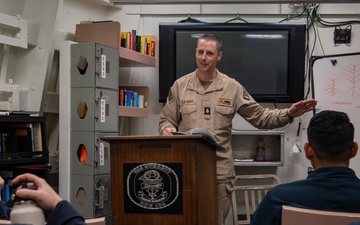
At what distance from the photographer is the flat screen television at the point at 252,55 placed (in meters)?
4.55

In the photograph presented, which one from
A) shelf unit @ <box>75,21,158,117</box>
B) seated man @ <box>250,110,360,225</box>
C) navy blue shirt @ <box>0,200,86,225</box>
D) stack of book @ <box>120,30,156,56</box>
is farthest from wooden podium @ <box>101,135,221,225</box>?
stack of book @ <box>120,30,156,56</box>

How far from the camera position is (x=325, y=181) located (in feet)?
5.01

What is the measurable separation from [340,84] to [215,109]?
2036 millimetres

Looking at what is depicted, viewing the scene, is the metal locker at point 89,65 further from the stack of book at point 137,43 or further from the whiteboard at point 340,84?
the whiteboard at point 340,84

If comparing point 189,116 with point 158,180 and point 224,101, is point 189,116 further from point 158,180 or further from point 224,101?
point 158,180

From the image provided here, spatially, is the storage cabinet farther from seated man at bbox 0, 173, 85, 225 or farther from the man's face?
seated man at bbox 0, 173, 85, 225

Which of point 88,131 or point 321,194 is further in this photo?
point 88,131

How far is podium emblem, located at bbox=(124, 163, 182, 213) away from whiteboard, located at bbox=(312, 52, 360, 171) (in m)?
2.89

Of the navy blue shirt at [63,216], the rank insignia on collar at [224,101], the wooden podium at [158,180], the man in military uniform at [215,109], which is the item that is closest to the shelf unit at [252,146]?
the man in military uniform at [215,109]

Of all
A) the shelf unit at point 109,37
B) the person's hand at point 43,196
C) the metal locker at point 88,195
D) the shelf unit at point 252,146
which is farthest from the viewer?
the shelf unit at point 252,146

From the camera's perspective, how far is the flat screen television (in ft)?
14.9

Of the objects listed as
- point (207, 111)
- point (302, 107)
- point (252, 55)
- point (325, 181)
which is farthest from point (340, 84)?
point (325, 181)

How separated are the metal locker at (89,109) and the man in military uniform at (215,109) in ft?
2.32

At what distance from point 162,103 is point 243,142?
3.14 feet
